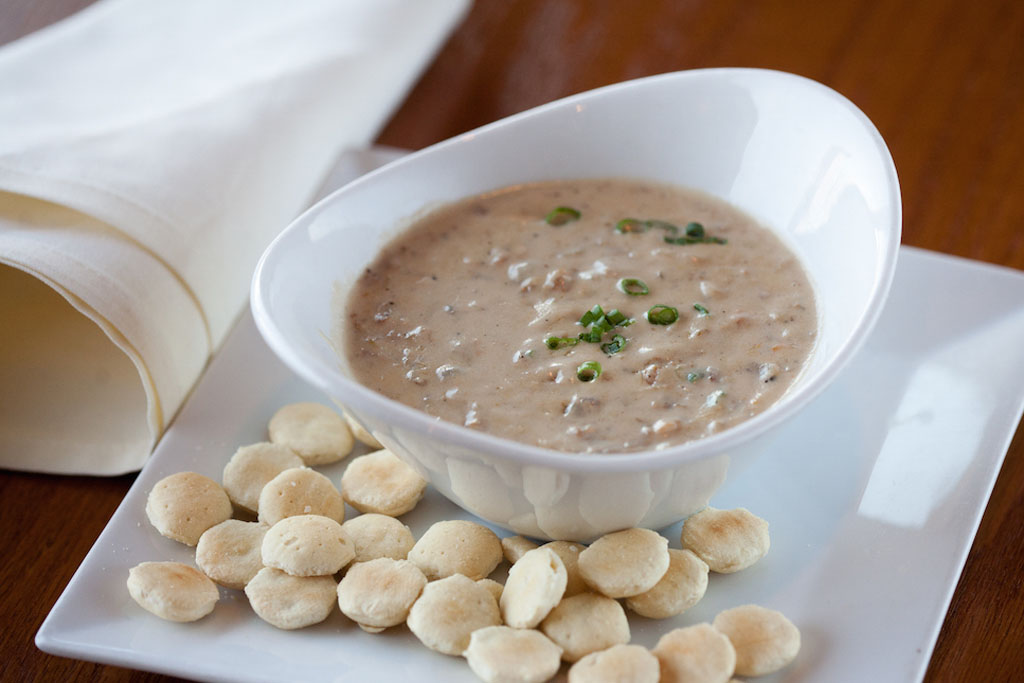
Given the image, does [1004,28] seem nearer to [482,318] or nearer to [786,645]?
[482,318]

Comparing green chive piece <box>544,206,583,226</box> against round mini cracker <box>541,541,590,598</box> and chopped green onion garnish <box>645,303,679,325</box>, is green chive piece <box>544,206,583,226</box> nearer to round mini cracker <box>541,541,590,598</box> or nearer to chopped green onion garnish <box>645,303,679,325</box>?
chopped green onion garnish <box>645,303,679,325</box>

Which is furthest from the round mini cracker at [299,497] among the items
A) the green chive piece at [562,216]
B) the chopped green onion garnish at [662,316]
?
the green chive piece at [562,216]

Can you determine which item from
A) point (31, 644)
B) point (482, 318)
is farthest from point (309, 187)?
point (31, 644)

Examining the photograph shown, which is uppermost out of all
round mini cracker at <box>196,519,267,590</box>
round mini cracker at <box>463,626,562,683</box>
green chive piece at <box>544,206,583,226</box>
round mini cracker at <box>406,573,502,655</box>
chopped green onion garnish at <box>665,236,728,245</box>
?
chopped green onion garnish at <box>665,236,728,245</box>

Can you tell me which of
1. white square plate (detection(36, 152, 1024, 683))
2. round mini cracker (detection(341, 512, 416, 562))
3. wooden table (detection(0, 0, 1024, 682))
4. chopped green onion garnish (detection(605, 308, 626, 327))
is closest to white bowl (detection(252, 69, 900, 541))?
round mini cracker (detection(341, 512, 416, 562))

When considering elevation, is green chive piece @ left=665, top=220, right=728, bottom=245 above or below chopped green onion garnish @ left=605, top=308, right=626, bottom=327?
above
